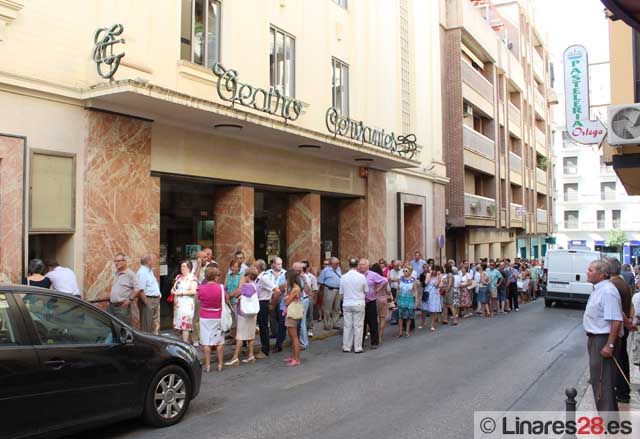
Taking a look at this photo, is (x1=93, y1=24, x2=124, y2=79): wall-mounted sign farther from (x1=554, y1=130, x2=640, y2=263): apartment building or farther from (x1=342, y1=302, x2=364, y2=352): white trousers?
(x1=554, y1=130, x2=640, y2=263): apartment building

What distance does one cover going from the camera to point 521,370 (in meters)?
9.38

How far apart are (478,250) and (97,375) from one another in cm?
2648

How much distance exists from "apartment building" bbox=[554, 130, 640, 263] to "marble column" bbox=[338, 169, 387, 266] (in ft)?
146

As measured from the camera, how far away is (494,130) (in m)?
32.2

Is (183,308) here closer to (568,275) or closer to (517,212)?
(568,275)

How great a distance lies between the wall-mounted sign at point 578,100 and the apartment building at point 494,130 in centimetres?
1444

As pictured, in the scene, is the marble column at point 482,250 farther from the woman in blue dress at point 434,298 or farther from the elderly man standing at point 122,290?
the elderly man standing at point 122,290

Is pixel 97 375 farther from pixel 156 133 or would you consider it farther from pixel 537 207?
pixel 537 207

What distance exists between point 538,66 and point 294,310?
4198cm

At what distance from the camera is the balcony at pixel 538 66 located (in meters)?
43.8

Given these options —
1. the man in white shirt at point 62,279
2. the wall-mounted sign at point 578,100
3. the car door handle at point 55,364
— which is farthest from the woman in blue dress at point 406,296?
the car door handle at point 55,364

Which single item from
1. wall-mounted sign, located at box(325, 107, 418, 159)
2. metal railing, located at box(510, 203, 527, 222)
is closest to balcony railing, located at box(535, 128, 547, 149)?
metal railing, located at box(510, 203, 527, 222)

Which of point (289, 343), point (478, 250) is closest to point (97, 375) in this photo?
point (289, 343)

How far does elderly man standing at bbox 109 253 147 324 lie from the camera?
369 inches
